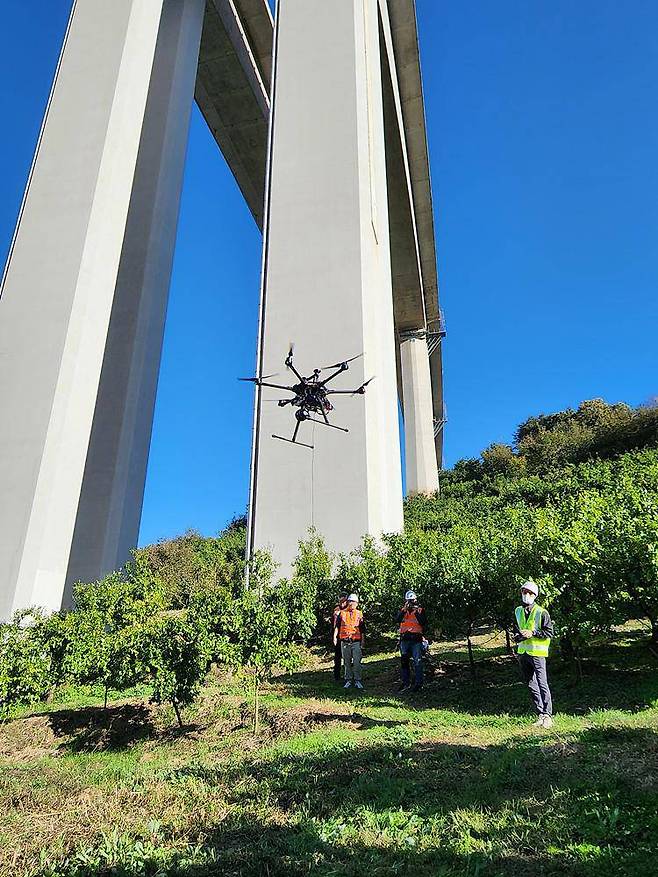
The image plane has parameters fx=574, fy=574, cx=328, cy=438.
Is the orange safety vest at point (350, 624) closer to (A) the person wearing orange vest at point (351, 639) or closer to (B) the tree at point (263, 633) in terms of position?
(A) the person wearing orange vest at point (351, 639)

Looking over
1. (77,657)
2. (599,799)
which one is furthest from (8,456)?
(599,799)

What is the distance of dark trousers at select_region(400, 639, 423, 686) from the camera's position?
741 centimetres

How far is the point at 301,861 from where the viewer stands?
3.00 meters

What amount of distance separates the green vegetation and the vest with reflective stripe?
473mm

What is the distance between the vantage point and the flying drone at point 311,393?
11.5 meters

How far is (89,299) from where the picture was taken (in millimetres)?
11305

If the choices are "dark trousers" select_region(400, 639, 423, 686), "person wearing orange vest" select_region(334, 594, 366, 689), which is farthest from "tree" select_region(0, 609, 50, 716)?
"dark trousers" select_region(400, 639, 423, 686)

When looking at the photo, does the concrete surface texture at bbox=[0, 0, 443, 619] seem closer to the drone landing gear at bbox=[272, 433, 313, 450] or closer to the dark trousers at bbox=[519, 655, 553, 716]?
the drone landing gear at bbox=[272, 433, 313, 450]

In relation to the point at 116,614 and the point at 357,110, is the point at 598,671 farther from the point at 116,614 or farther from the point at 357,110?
the point at 357,110

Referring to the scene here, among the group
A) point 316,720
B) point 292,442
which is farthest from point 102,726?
point 292,442

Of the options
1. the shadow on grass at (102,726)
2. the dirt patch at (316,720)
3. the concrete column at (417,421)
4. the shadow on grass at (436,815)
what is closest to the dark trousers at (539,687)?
the shadow on grass at (436,815)

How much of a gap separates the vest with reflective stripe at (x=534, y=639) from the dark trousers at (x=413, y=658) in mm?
1864

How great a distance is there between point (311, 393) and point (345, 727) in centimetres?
687

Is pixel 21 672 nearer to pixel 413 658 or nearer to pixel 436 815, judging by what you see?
pixel 413 658
